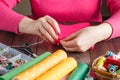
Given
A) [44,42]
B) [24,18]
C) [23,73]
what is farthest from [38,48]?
[23,73]

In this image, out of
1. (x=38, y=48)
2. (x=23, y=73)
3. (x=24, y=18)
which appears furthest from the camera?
(x=24, y=18)

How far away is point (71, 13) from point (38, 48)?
373mm

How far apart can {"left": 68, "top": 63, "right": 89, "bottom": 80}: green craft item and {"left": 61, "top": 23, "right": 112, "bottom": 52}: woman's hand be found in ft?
0.46

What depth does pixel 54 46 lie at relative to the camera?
827 mm

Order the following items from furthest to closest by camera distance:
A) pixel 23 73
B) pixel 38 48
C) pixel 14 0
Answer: pixel 14 0 < pixel 38 48 < pixel 23 73

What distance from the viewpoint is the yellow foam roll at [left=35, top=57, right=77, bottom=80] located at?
1.84 feet

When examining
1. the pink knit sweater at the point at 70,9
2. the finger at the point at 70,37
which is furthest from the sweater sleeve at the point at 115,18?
the finger at the point at 70,37

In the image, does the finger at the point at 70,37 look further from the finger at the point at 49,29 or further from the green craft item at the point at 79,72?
the green craft item at the point at 79,72

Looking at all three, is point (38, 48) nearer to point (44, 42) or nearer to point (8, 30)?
point (44, 42)

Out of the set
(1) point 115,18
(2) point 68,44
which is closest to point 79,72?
(2) point 68,44

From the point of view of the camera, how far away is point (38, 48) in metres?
0.81

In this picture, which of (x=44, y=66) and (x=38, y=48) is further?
(x=38, y=48)

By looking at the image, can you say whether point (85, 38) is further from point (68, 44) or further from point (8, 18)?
point (8, 18)

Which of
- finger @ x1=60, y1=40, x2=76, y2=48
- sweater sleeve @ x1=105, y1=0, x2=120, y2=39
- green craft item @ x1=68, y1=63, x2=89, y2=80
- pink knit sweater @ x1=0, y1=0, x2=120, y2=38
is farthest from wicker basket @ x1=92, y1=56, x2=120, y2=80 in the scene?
pink knit sweater @ x1=0, y1=0, x2=120, y2=38
